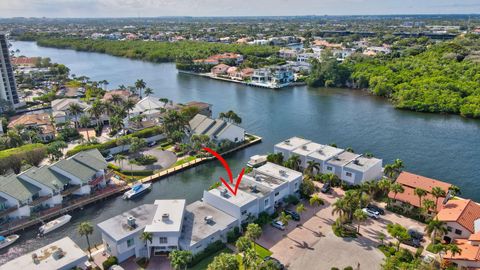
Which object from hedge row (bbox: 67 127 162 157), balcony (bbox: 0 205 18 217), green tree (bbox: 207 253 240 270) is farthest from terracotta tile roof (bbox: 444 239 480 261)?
hedge row (bbox: 67 127 162 157)

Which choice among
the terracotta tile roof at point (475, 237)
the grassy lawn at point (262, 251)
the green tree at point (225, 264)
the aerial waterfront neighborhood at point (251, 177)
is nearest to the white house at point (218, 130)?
the aerial waterfront neighborhood at point (251, 177)

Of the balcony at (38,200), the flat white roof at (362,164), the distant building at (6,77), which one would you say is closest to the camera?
the balcony at (38,200)

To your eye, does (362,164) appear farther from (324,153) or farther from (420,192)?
(420,192)

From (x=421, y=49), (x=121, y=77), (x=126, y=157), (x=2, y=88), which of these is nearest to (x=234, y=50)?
(x=121, y=77)

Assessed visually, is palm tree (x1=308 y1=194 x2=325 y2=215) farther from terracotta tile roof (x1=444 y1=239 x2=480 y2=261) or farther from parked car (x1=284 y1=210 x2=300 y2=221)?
terracotta tile roof (x1=444 y1=239 x2=480 y2=261)

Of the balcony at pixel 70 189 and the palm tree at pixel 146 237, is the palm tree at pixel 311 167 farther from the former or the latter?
the balcony at pixel 70 189
